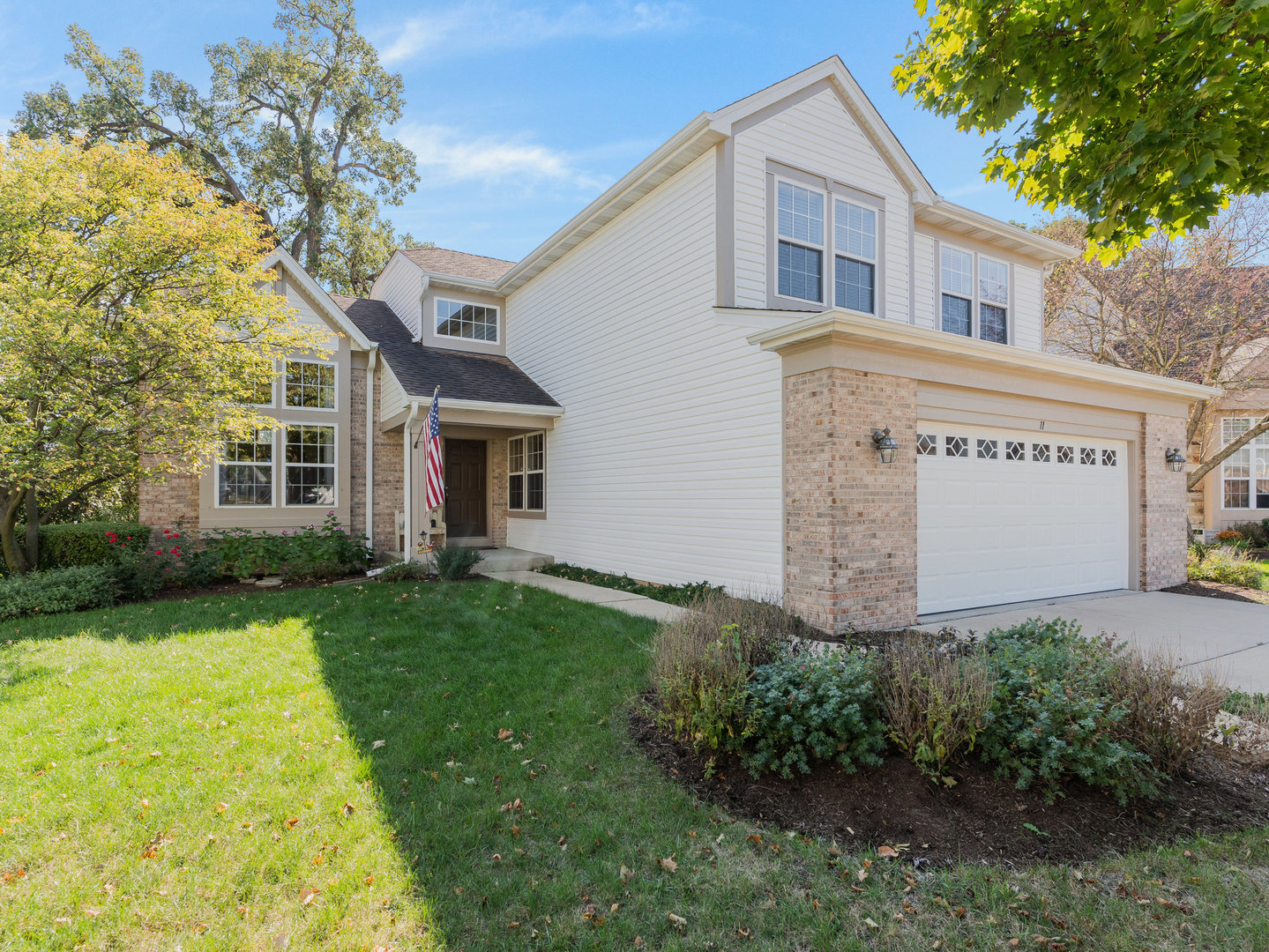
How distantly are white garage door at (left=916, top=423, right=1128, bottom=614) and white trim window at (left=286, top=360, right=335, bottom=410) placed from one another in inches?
415

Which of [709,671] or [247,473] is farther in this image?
[247,473]

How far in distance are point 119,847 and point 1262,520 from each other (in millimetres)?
23484

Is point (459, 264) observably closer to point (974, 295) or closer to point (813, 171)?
point (813, 171)

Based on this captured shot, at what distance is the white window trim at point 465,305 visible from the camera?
14.2m

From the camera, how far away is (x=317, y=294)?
12312 mm

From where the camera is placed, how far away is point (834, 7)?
812 cm

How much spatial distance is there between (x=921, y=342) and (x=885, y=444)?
1.25 metres

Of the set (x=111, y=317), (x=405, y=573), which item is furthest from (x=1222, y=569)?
(x=111, y=317)

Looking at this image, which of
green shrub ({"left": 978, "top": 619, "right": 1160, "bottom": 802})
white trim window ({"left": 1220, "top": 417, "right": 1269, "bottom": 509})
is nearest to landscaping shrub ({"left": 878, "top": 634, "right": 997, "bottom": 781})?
green shrub ({"left": 978, "top": 619, "right": 1160, "bottom": 802})

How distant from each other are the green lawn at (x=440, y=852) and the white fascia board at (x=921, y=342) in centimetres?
405

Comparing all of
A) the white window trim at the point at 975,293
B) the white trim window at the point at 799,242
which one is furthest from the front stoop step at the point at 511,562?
the white window trim at the point at 975,293

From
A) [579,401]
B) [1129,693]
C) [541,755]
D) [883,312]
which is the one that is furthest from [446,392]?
[1129,693]

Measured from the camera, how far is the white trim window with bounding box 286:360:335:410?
39.9ft

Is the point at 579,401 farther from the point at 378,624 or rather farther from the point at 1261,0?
the point at 1261,0
